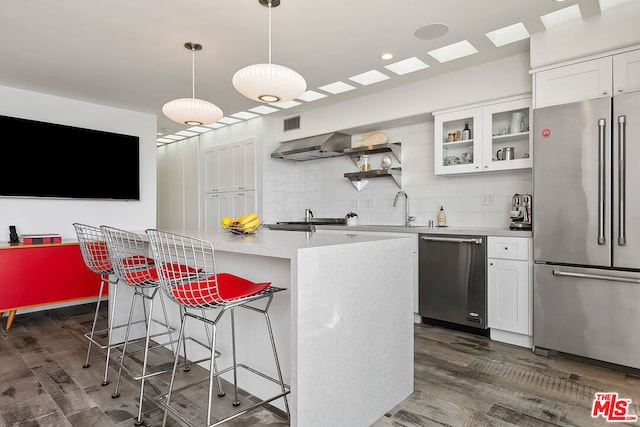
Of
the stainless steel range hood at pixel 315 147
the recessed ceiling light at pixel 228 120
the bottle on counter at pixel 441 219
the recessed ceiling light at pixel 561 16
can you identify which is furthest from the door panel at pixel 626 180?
the recessed ceiling light at pixel 228 120

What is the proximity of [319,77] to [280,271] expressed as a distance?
245 centimetres

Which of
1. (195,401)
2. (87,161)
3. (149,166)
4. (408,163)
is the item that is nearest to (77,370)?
(195,401)

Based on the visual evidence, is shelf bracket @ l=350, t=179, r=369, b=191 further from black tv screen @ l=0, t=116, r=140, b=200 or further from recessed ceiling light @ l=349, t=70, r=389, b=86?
black tv screen @ l=0, t=116, r=140, b=200

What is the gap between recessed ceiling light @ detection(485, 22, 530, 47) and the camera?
2.98 metres

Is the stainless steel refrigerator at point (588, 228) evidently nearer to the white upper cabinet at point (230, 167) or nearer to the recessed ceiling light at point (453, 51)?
the recessed ceiling light at point (453, 51)

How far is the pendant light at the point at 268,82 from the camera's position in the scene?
2158 millimetres

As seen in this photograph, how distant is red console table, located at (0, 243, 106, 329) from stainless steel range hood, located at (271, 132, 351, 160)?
2698mm

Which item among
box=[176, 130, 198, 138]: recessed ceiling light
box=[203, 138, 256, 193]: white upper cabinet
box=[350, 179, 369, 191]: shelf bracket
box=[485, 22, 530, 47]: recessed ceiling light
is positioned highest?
box=[485, 22, 530, 47]: recessed ceiling light

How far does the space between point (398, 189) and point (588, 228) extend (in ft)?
7.08

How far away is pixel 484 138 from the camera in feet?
11.6

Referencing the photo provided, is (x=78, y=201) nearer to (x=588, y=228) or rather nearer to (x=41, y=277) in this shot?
(x=41, y=277)

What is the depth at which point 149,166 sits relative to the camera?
5219 mm

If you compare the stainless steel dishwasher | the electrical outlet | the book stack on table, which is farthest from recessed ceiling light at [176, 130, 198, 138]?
the electrical outlet

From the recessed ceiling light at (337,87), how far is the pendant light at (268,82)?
189 cm
